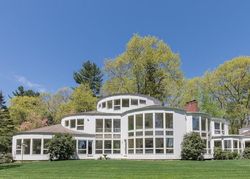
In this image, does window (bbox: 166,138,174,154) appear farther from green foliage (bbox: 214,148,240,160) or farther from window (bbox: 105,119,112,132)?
window (bbox: 105,119,112,132)

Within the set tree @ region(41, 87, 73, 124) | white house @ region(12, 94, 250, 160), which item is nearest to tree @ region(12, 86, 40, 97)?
tree @ region(41, 87, 73, 124)

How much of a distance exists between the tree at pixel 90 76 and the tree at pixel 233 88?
21.2 meters

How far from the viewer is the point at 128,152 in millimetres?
35281

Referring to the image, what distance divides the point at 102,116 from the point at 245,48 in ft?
90.3

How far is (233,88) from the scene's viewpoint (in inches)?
2078

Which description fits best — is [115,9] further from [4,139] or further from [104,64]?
[4,139]

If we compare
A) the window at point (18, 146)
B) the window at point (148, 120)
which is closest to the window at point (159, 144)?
the window at point (148, 120)

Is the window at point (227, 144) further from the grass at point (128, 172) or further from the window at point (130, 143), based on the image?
the grass at point (128, 172)

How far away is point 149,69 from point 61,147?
72.7ft

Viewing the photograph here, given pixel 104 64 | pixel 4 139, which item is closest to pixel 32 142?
pixel 4 139

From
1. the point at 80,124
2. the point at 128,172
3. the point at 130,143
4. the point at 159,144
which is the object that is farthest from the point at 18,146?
the point at 128,172

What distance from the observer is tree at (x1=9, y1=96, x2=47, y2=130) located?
54.4 metres

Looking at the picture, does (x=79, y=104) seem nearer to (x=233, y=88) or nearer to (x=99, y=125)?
(x=99, y=125)

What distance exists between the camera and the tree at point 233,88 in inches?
2012
